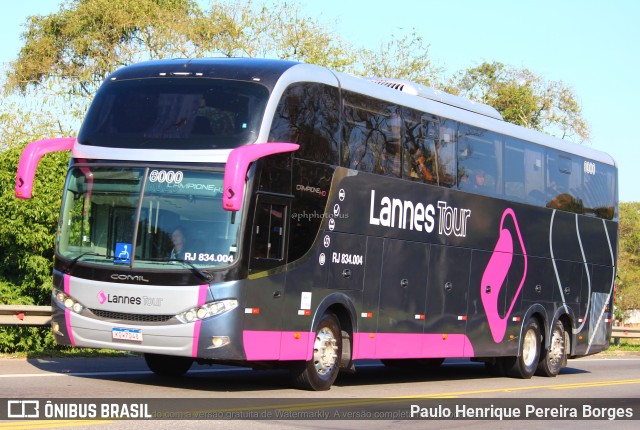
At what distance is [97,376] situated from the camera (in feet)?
48.1

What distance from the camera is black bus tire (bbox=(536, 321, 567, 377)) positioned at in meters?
21.6

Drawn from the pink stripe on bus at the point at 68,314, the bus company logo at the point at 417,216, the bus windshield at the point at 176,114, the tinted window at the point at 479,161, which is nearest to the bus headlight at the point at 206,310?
the pink stripe on bus at the point at 68,314

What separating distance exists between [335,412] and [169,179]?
11.3 feet

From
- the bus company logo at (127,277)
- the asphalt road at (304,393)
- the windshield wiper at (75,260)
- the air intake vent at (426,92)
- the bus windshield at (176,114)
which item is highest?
the air intake vent at (426,92)

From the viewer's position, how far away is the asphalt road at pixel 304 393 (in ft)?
37.9

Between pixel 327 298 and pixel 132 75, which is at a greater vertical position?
pixel 132 75

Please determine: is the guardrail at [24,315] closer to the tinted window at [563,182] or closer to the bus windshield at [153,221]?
the bus windshield at [153,221]

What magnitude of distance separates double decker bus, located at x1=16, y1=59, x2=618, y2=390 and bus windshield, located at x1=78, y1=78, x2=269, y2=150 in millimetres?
19

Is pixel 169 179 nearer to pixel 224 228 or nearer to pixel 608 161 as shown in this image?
pixel 224 228

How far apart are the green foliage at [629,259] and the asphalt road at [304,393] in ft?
205

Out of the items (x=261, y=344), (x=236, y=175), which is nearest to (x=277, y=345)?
(x=261, y=344)

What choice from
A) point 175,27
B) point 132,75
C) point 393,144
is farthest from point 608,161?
point 175,27

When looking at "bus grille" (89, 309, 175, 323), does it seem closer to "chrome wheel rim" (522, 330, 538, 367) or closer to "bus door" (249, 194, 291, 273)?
"bus door" (249, 194, 291, 273)

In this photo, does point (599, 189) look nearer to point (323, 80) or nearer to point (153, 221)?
point (323, 80)
